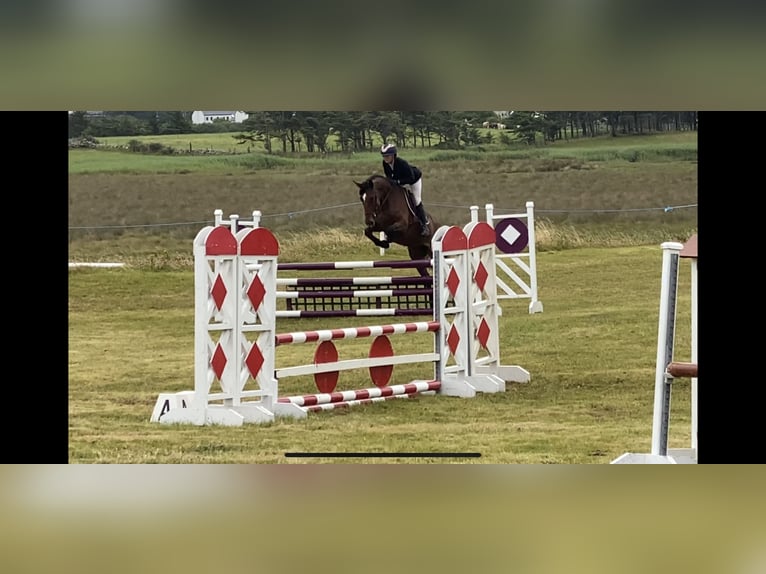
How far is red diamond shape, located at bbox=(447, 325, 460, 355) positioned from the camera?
6020 millimetres

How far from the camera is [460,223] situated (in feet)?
34.0

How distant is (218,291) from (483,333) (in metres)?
1.84

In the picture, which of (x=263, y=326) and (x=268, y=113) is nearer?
(x=263, y=326)

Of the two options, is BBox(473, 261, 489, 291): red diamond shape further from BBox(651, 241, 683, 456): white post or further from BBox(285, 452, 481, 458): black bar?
BBox(651, 241, 683, 456): white post

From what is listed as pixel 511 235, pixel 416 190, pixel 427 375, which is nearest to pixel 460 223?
pixel 511 235

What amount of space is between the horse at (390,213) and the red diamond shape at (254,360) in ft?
9.41

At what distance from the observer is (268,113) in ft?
35.7

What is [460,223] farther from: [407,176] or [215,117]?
[215,117]

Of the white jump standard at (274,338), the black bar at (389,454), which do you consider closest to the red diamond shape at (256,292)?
the white jump standard at (274,338)

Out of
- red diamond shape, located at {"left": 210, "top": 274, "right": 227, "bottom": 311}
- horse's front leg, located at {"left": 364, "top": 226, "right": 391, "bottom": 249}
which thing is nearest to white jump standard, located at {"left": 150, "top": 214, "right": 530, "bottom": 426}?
red diamond shape, located at {"left": 210, "top": 274, "right": 227, "bottom": 311}
